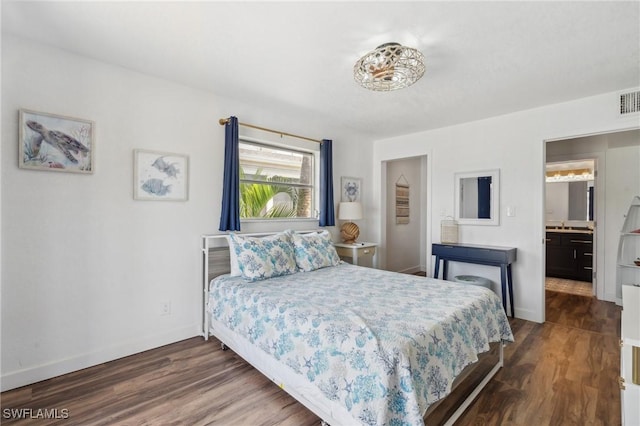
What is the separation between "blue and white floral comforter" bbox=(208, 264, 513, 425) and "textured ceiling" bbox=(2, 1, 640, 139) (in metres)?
1.80

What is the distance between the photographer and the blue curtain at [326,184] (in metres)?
4.00

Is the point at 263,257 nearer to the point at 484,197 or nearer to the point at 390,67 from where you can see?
the point at 390,67

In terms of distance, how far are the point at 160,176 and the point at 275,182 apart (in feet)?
4.31

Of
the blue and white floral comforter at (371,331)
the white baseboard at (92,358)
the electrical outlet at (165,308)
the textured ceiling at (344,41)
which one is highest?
the textured ceiling at (344,41)

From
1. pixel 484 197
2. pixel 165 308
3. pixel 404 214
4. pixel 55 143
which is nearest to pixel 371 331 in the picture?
pixel 165 308

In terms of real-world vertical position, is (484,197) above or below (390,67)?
below

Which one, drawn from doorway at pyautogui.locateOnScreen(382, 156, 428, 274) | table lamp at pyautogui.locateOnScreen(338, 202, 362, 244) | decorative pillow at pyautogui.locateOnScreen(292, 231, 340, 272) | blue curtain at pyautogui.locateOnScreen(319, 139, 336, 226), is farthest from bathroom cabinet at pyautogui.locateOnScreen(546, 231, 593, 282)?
decorative pillow at pyautogui.locateOnScreen(292, 231, 340, 272)

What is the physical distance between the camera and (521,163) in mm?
3533

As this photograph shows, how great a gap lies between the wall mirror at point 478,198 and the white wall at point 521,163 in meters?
0.07

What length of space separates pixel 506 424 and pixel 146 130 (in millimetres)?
3397

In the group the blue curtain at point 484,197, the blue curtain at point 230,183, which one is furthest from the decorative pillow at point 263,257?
the blue curtain at point 484,197

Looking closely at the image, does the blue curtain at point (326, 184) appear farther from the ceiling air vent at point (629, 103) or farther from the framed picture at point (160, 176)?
the ceiling air vent at point (629, 103)

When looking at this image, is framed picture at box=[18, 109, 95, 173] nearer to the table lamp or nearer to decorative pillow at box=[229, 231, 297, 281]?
decorative pillow at box=[229, 231, 297, 281]

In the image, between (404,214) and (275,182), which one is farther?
(404,214)
